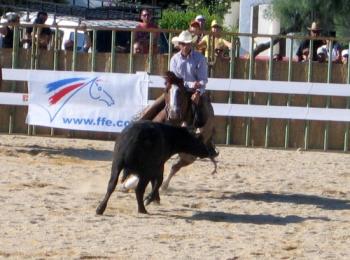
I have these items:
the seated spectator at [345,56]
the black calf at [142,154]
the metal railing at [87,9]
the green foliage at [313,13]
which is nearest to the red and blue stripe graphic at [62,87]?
the seated spectator at [345,56]

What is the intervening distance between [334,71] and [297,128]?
1.07 m

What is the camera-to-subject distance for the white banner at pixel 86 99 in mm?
18344

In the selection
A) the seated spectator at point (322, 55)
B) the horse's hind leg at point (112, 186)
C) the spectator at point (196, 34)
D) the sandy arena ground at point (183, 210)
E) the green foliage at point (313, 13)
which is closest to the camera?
the sandy arena ground at point (183, 210)

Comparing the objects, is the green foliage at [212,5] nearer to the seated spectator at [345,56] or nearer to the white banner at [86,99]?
the seated spectator at [345,56]

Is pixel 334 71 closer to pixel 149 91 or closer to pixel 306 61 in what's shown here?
pixel 306 61

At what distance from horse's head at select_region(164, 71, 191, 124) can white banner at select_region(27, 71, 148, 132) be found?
5371mm

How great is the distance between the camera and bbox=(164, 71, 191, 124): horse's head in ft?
41.7

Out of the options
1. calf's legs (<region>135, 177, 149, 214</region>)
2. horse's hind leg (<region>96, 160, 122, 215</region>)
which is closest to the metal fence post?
calf's legs (<region>135, 177, 149, 214</region>)

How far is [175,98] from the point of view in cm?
1271

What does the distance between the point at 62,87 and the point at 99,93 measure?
61 centimetres

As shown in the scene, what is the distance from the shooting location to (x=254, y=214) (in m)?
11.9

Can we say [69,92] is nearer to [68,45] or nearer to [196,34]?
[68,45]

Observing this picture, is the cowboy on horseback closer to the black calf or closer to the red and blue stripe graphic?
the black calf

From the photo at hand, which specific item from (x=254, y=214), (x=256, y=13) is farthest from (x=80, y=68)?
(x=256, y=13)
